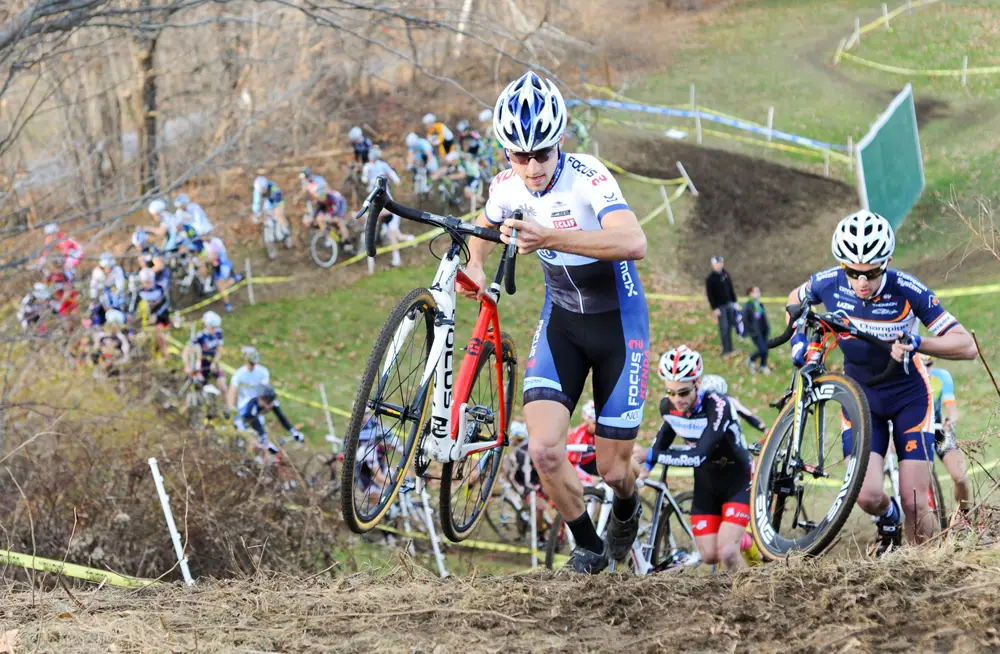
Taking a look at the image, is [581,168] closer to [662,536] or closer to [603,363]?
[603,363]

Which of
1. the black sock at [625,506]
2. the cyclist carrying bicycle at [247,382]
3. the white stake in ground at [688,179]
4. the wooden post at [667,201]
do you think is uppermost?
the white stake in ground at [688,179]

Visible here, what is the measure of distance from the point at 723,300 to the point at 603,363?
13.4 metres

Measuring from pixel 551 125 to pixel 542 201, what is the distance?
53cm

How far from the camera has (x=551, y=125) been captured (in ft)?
17.9

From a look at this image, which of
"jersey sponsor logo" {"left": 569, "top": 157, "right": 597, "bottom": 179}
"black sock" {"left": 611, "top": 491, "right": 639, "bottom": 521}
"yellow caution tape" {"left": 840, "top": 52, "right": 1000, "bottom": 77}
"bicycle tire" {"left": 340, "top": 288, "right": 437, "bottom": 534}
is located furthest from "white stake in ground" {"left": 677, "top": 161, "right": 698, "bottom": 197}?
"bicycle tire" {"left": 340, "top": 288, "right": 437, "bottom": 534}

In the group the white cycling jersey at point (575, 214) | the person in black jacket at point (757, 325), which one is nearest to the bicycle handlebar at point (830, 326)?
the white cycling jersey at point (575, 214)

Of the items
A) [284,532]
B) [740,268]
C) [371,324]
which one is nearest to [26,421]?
[284,532]

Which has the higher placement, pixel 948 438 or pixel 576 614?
pixel 948 438

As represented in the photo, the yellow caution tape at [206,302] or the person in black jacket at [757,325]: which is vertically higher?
the yellow caution tape at [206,302]

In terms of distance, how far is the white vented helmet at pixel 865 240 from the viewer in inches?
264

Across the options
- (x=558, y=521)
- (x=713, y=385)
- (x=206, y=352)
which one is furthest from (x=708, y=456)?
(x=206, y=352)

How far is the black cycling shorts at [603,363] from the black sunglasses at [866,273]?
165cm

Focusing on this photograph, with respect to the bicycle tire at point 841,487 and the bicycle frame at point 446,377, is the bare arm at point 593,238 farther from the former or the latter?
the bicycle tire at point 841,487

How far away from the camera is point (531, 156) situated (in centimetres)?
561
